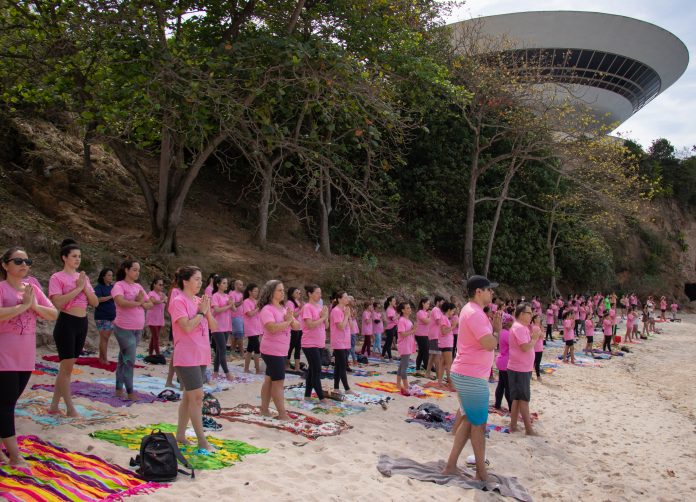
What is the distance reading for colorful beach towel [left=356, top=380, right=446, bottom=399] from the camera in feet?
30.7

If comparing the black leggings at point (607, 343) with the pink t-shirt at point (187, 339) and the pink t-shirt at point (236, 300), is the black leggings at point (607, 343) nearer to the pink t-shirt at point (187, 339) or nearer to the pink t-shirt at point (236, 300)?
the pink t-shirt at point (236, 300)

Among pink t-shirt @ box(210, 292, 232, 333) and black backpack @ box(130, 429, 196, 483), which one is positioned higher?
pink t-shirt @ box(210, 292, 232, 333)

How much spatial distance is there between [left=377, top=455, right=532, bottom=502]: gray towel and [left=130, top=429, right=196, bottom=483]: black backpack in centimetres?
199

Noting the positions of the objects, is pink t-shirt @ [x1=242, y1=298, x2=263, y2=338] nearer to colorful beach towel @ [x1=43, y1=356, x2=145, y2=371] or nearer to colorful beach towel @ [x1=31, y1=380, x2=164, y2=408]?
colorful beach towel @ [x1=43, y1=356, x2=145, y2=371]

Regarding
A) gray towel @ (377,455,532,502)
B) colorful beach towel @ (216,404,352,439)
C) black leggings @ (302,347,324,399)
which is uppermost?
black leggings @ (302,347,324,399)

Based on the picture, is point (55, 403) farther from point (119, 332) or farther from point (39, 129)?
point (39, 129)

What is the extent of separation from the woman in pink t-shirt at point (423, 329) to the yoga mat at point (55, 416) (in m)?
5.72

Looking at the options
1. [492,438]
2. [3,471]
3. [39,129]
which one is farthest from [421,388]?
[39,129]

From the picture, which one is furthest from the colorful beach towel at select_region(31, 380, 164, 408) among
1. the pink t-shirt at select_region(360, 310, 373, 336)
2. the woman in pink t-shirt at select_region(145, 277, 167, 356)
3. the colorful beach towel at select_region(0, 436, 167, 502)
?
the pink t-shirt at select_region(360, 310, 373, 336)

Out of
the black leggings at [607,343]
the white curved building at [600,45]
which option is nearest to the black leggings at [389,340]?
the black leggings at [607,343]

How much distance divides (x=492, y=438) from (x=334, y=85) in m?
8.20

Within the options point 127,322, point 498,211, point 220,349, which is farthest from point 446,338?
point 498,211

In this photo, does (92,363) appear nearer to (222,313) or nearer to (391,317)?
(222,313)

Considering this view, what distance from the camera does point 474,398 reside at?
526 centimetres
